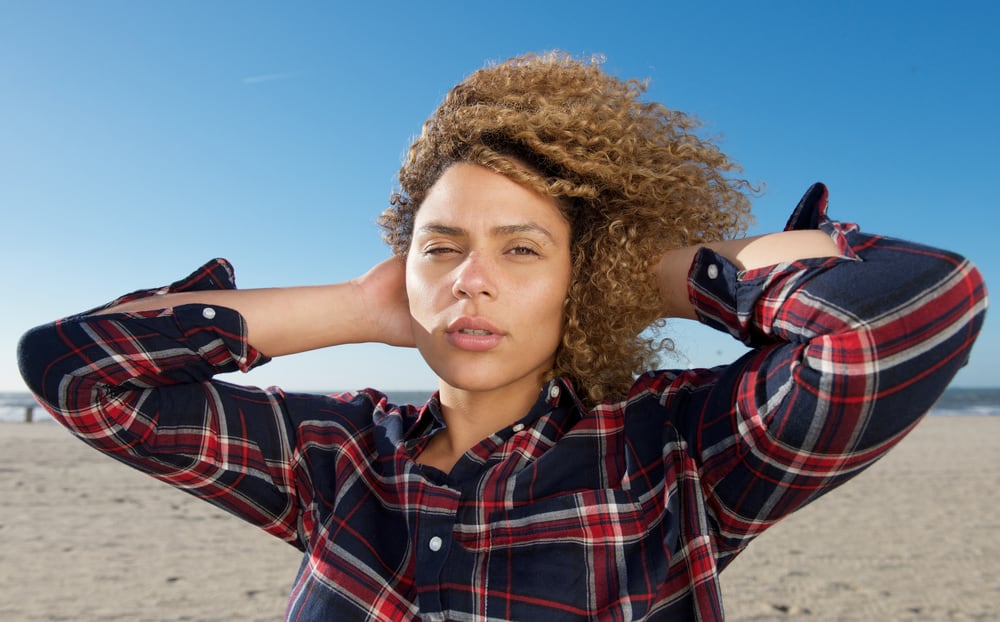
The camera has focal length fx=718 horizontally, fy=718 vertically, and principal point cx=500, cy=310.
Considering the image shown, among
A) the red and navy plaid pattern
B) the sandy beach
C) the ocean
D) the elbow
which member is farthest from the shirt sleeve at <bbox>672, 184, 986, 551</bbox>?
the ocean

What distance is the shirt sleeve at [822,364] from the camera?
1.39 m

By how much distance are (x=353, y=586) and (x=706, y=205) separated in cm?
147

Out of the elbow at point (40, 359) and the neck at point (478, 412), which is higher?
the elbow at point (40, 359)

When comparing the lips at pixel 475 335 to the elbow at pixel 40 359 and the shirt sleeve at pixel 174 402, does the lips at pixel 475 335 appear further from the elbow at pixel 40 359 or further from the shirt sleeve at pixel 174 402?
the elbow at pixel 40 359

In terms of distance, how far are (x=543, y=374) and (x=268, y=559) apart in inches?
201

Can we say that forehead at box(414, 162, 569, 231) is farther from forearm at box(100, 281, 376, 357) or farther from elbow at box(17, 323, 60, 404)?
elbow at box(17, 323, 60, 404)

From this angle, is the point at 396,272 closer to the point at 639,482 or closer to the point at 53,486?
the point at 639,482

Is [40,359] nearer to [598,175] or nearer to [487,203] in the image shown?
[487,203]

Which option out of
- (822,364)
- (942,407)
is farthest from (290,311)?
(942,407)

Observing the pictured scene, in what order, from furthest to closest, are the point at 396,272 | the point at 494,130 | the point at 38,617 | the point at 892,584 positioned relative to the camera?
the point at 892,584, the point at 38,617, the point at 396,272, the point at 494,130

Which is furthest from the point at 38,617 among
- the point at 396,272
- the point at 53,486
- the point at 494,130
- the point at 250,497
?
the point at 53,486

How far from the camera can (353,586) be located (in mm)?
1782

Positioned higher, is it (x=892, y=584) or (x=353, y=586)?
(x=353, y=586)

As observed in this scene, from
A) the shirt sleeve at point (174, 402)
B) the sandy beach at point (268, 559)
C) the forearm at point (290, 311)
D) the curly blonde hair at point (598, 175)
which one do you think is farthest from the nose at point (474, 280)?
the sandy beach at point (268, 559)
